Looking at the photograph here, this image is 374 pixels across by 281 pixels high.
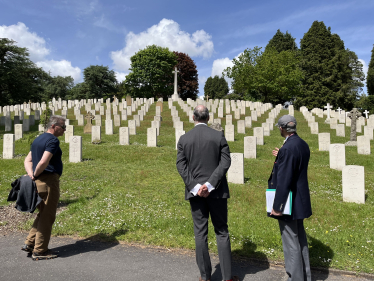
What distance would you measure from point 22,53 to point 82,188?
1575 inches

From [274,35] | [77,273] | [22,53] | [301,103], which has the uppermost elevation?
[274,35]

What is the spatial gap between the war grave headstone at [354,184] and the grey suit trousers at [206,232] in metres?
5.17

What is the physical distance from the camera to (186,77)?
66.2 m

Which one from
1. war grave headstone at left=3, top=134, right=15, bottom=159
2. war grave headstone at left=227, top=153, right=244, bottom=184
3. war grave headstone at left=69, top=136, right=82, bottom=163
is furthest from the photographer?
war grave headstone at left=3, top=134, right=15, bottom=159

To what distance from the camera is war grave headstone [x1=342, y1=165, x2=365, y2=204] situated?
6.97 meters

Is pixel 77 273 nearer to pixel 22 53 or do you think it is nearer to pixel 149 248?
pixel 149 248

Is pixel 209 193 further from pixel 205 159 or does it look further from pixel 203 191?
pixel 205 159

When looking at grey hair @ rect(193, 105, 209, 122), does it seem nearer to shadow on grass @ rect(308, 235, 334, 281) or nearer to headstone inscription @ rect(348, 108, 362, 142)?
shadow on grass @ rect(308, 235, 334, 281)

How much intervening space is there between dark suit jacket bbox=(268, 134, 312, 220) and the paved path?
0.99m

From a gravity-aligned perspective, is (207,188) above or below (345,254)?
above

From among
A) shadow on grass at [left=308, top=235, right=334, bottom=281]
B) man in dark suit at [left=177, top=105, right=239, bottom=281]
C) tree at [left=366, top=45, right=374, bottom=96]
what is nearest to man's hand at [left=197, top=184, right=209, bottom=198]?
man in dark suit at [left=177, top=105, right=239, bottom=281]

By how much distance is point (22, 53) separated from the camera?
3956 cm

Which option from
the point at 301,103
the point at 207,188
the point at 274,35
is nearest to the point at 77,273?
A: the point at 207,188

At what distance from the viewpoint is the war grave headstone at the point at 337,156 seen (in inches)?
396
